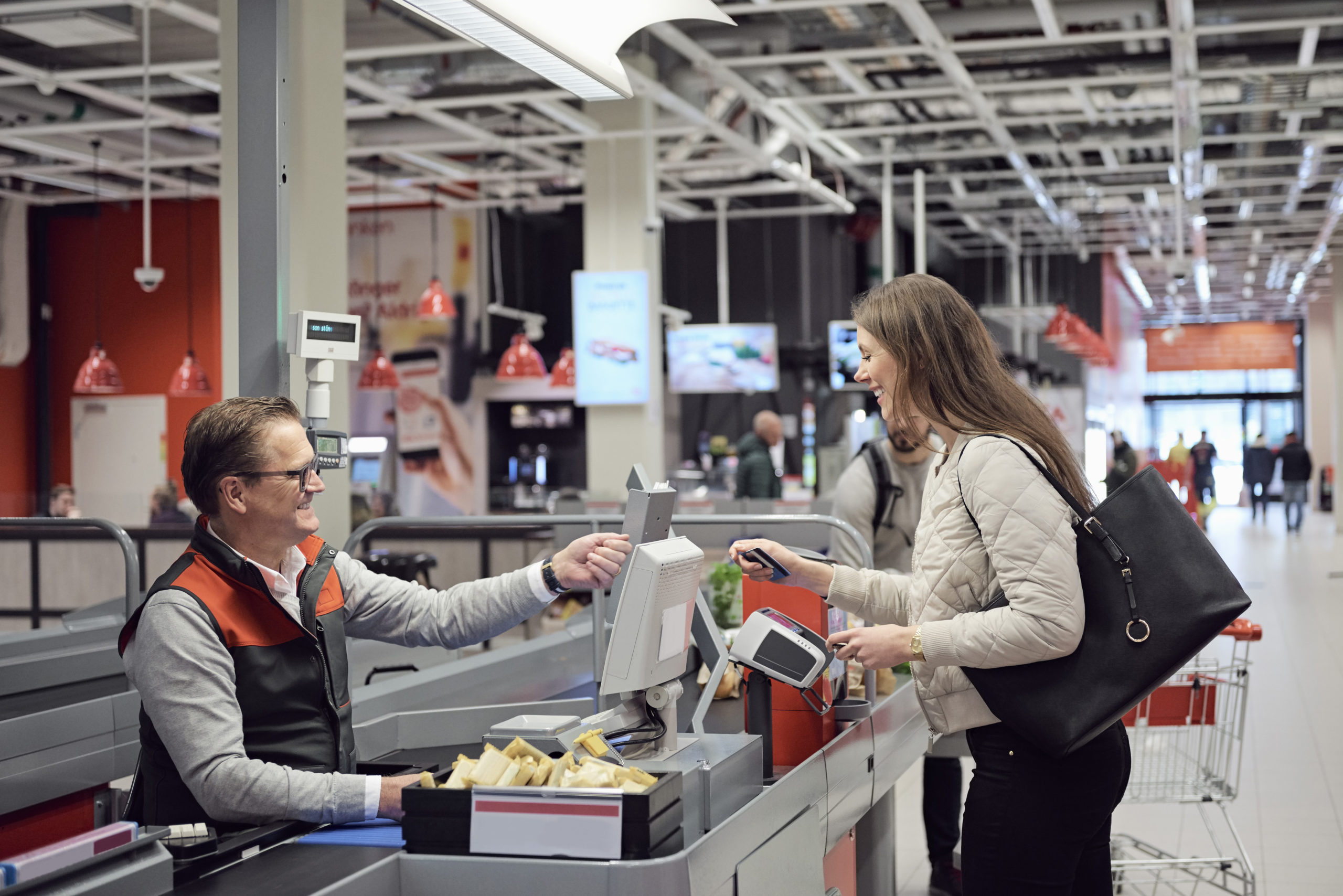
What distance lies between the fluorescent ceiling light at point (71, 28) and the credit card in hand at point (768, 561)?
7.03 meters

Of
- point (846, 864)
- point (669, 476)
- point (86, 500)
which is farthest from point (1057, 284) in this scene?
point (846, 864)

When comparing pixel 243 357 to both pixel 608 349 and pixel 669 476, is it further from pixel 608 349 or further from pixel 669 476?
pixel 669 476

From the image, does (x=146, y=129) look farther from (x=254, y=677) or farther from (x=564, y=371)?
(x=254, y=677)

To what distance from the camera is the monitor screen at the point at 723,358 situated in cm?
1315

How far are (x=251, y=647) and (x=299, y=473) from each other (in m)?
0.32

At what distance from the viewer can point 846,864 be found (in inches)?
128

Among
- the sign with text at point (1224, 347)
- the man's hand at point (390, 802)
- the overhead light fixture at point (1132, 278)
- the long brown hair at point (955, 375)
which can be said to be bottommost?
the man's hand at point (390, 802)

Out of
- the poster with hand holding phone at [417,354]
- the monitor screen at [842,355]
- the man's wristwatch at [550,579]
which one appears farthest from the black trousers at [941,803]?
the poster with hand holding phone at [417,354]

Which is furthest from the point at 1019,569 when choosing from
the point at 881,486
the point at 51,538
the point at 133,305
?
the point at 133,305

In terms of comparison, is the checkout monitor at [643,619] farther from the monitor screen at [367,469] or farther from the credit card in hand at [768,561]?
the monitor screen at [367,469]

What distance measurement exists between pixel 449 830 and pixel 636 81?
759 centimetres

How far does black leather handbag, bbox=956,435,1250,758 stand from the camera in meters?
2.12

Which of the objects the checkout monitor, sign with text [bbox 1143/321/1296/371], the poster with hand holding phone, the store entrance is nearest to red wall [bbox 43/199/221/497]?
the poster with hand holding phone

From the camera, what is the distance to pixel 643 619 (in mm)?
2141
